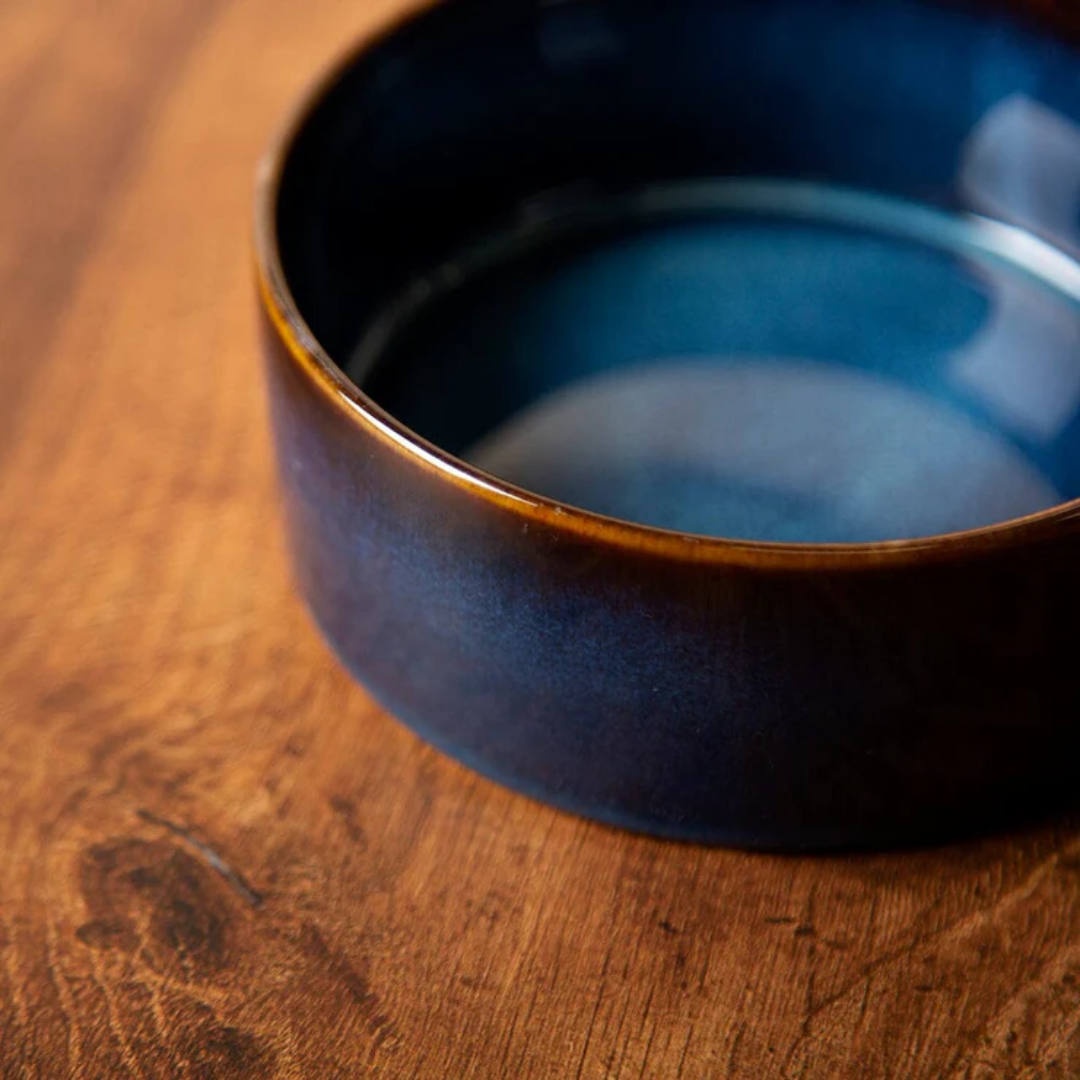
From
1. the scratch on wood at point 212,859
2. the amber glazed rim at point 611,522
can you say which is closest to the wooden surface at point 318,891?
the scratch on wood at point 212,859

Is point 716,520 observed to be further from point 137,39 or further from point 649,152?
point 137,39

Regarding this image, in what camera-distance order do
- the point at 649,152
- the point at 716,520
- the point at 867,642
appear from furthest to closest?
the point at 649,152, the point at 716,520, the point at 867,642

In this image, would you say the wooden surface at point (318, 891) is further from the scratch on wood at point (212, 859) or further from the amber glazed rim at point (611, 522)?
the amber glazed rim at point (611, 522)

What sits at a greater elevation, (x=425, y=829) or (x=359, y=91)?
(x=359, y=91)

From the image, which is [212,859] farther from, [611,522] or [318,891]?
[611,522]

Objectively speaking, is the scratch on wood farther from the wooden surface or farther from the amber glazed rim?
the amber glazed rim

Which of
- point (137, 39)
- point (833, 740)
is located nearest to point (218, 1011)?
point (833, 740)

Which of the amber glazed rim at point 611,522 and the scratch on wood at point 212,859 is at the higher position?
the amber glazed rim at point 611,522

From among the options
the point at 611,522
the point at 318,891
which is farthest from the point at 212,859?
the point at 611,522
